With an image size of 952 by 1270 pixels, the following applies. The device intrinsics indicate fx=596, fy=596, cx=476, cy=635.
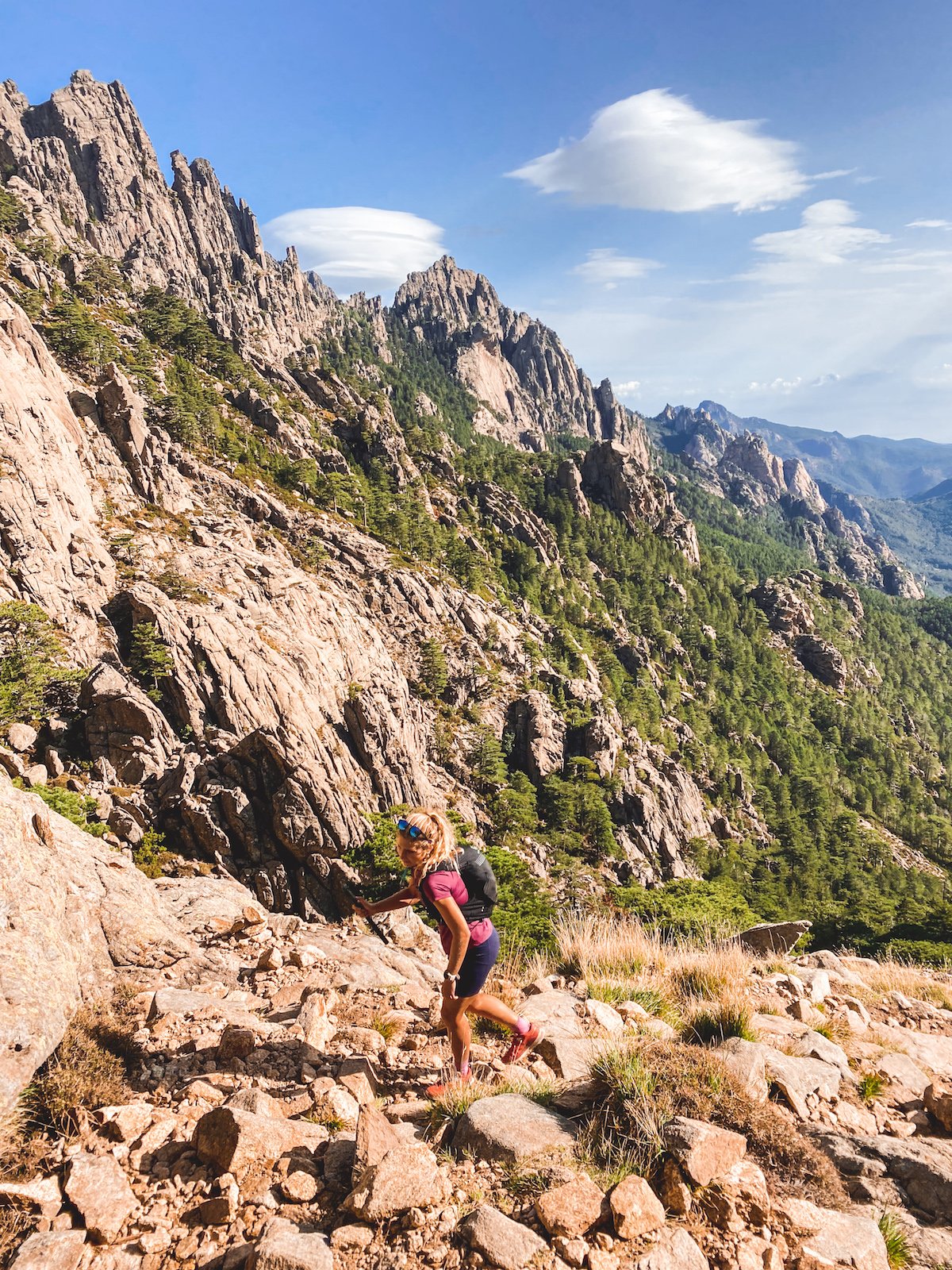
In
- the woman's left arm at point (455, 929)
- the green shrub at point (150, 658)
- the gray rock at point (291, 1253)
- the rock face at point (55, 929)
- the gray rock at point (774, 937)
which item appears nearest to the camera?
the gray rock at point (291, 1253)

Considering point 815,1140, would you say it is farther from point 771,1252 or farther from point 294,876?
point 294,876

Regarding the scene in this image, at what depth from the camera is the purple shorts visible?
5.59m

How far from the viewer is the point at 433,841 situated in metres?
5.45

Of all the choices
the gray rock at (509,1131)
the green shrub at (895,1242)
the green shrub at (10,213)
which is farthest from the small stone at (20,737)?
the green shrub at (10,213)

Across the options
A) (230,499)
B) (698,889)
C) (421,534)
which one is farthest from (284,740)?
(421,534)

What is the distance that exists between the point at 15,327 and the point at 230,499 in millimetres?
22954

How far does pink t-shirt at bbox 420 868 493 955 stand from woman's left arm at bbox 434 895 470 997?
0.05 meters

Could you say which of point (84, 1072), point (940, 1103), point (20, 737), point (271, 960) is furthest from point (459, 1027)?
point (20, 737)

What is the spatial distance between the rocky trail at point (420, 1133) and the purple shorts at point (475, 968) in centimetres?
75

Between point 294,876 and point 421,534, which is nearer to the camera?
point 294,876

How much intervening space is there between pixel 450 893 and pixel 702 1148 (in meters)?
2.47

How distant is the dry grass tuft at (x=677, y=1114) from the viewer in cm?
409

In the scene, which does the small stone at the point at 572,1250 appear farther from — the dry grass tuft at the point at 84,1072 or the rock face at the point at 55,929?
the rock face at the point at 55,929

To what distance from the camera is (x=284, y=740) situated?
1054 inches
